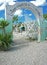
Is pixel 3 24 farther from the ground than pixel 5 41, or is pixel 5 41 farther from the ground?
pixel 3 24

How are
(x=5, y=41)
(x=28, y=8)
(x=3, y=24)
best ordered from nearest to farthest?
1. (x=5, y=41)
2. (x=3, y=24)
3. (x=28, y=8)

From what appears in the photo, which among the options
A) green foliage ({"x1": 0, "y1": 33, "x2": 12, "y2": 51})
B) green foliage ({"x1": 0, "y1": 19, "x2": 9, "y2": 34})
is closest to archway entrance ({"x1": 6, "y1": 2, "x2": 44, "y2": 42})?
green foliage ({"x1": 0, "y1": 19, "x2": 9, "y2": 34})

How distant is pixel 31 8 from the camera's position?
19609 millimetres

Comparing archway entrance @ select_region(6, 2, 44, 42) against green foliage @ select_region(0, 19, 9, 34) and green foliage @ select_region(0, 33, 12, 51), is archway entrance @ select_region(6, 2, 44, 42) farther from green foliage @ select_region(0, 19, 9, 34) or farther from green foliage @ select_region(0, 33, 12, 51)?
green foliage @ select_region(0, 33, 12, 51)

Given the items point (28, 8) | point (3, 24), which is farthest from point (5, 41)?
point (28, 8)

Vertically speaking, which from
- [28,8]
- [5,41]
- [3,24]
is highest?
[28,8]

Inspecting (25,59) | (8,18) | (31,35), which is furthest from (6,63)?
(31,35)

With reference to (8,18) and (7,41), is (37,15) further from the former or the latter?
(7,41)

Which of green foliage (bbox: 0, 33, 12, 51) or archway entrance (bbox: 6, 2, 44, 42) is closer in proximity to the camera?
green foliage (bbox: 0, 33, 12, 51)

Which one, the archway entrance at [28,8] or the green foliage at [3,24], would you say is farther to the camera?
the archway entrance at [28,8]

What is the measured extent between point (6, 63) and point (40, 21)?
10789 millimetres

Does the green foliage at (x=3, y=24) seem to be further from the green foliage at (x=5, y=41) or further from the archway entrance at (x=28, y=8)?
the green foliage at (x=5, y=41)

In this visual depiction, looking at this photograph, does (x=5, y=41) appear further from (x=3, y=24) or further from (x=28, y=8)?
(x=28, y=8)

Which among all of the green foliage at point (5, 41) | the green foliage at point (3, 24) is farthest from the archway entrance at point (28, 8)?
the green foliage at point (5, 41)
